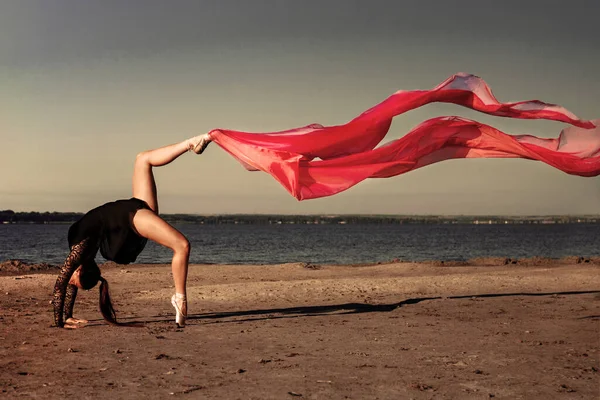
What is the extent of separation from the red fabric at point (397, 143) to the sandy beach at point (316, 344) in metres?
2.34

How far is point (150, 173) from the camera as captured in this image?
10.1 metres

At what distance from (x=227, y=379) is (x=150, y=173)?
4.35 metres

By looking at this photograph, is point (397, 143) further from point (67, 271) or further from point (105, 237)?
point (67, 271)

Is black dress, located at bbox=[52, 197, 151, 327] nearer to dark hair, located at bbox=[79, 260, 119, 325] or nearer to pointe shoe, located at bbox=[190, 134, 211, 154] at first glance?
dark hair, located at bbox=[79, 260, 119, 325]

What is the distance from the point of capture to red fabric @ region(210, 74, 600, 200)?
953 cm

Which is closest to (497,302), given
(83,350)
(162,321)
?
(162,321)

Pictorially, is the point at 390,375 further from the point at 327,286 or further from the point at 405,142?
the point at 327,286

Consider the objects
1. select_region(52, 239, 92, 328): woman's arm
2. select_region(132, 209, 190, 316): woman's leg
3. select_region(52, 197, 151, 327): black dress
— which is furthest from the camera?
select_region(52, 239, 92, 328): woman's arm

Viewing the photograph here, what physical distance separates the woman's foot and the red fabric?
0.18 m

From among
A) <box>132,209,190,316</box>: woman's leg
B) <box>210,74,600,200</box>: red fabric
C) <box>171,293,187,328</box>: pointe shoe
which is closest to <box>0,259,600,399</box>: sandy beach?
<box>171,293,187,328</box>: pointe shoe

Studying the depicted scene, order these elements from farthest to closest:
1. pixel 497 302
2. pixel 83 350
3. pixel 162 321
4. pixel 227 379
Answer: pixel 497 302, pixel 162 321, pixel 83 350, pixel 227 379

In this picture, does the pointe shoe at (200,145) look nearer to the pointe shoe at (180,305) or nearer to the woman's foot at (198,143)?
the woman's foot at (198,143)

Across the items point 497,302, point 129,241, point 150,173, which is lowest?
point 497,302

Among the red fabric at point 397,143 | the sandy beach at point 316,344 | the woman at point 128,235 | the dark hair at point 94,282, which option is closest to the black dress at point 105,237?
the woman at point 128,235
